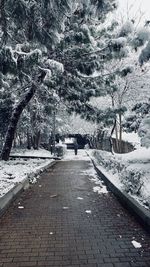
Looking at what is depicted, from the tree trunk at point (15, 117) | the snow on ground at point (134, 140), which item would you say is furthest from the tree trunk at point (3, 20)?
the snow on ground at point (134, 140)

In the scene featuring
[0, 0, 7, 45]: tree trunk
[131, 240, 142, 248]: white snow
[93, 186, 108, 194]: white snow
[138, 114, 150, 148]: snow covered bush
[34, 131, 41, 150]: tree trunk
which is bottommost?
[131, 240, 142, 248]: white snow

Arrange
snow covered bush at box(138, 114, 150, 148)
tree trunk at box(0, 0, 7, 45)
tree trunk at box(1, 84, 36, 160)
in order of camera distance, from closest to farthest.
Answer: tree trunk at box(0, 0, 7, 45)
snow covered bush at box(138, 114, 150, 148)
tree trunk at box(1, 84, 36, 160)

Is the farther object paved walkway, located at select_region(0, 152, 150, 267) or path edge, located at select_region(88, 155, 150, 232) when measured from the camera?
path edge, located at select_region(88, 155, 150, 232)

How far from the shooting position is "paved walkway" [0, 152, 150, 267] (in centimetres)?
454

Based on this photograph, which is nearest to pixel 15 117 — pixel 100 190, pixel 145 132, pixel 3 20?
pixel 145 132

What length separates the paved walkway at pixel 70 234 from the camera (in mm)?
4543

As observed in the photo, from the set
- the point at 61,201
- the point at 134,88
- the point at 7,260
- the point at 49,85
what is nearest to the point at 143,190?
the point at 61,201

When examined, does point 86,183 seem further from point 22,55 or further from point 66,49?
point 66,49

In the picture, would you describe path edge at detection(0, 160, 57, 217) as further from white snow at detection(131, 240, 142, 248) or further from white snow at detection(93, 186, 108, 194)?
white snow at detection(131, 240, 142, 248)

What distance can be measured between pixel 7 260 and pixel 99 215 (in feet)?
9.74

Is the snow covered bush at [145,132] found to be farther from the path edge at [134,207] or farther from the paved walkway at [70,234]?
the paved walkway at [70,234]

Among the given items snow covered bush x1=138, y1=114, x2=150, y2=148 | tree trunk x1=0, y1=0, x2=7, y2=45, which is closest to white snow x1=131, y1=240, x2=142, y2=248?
tree trunk x1=0, y1=0, x2=7, y2=45

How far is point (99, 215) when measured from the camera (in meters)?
7.03

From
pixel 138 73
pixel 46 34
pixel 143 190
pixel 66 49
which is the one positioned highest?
pixel 138 73
